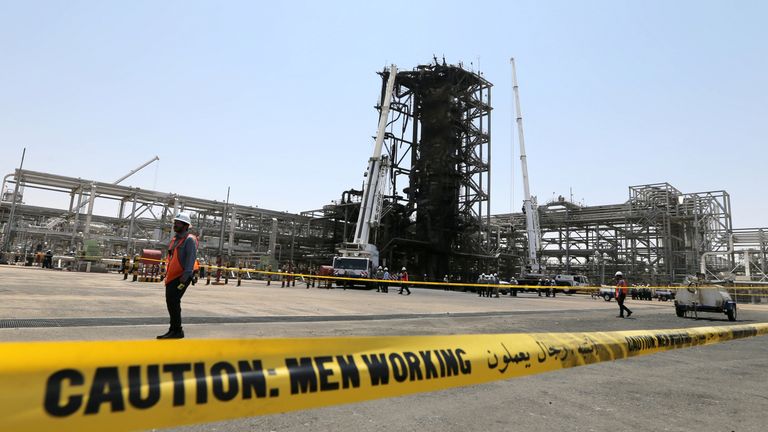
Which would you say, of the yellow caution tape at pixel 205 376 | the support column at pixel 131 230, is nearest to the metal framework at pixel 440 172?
the support column at pixel 131 230

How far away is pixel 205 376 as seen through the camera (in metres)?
1.99

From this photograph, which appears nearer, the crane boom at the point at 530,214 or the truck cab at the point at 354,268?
the truck cab at the point at 354,268

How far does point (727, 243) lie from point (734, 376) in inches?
2242

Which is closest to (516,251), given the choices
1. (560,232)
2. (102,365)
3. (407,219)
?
(560,232)

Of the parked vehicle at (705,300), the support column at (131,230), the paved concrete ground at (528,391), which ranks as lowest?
the paved concrete ground at (528,391)

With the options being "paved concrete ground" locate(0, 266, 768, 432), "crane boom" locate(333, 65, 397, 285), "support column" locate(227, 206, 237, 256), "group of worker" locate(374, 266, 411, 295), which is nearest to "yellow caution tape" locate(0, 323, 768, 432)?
"paved concrete ground" locate(0, 266, 768, 432)

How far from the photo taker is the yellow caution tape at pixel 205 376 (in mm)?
1622

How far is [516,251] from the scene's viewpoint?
217 ft

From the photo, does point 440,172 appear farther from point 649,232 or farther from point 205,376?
point 205,376

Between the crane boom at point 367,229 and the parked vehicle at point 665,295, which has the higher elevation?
the crane boom at point 367,229

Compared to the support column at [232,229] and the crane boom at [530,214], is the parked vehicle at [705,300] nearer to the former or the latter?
the crane boom at [530,214]

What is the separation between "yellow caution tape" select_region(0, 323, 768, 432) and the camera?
1.62 meters

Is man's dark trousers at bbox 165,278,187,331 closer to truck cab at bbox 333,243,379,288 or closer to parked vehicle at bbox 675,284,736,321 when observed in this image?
parked vehicle at bbox 675,284,736,321

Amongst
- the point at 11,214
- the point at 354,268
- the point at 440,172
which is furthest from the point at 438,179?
the point at 11,214
